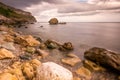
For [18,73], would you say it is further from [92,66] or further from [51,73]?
[92,66]

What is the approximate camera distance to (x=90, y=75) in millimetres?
13336

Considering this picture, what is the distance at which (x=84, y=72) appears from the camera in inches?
539

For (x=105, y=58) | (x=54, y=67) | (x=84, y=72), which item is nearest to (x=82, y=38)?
(x=105, y=58)

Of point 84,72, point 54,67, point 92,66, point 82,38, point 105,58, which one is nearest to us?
point 54,67

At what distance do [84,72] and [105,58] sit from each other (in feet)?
9.62

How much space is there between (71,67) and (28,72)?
16.6ft

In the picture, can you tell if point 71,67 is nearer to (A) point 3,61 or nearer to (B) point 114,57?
(B) point 114,57

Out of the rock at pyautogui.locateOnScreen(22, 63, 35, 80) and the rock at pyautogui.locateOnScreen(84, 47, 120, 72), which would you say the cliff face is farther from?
the rock at pyautogui.locateOnScreen(22, 63, 35, 80)

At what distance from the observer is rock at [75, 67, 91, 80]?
13.0 metres

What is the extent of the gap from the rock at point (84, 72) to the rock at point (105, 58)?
2193 mm

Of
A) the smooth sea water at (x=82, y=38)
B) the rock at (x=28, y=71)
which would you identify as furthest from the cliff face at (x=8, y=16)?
the rock at (x=28, y=71)

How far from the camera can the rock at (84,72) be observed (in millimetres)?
12977

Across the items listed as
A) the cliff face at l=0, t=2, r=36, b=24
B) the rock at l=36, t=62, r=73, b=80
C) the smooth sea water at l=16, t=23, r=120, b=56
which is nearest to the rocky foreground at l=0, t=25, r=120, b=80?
the rock at l=36, t=62, r=73, b=80

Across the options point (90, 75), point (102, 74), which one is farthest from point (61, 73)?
point (102, 74)
